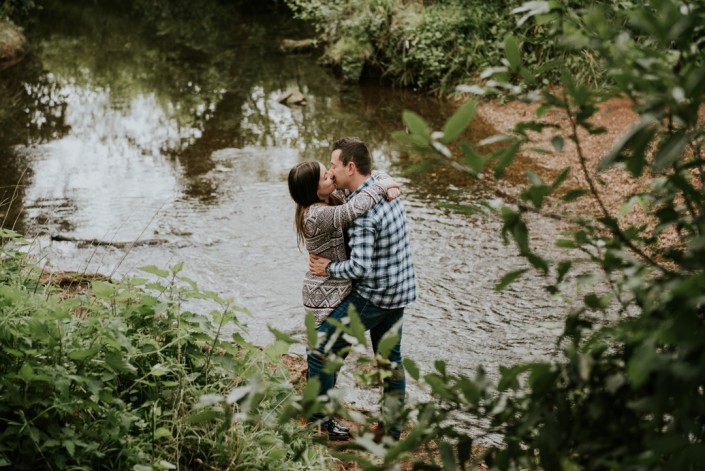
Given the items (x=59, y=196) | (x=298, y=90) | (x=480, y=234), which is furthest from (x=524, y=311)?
(x=298, y=90)

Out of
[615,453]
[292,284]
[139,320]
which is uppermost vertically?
[615,453]

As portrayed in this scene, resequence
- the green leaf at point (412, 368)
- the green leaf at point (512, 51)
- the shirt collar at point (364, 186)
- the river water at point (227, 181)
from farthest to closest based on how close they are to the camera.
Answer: the river water at point (227, 181), the shirt collar at point (364, 186), the green leaf at point (412, 368), the green leaf at point (512, 51)

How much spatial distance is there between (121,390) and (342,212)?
145 cm

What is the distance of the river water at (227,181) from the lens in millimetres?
6453

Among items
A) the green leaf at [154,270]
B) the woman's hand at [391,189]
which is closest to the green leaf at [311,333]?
the green leaf at [154,270]

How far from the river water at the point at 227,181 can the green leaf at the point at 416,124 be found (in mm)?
556

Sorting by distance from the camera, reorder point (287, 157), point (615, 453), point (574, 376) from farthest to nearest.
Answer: point (287, 157) → point (574, 376) → point (615, 453)

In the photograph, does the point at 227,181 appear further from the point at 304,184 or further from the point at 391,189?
the point at 391,189

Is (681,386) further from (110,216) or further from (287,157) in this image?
(287,157)

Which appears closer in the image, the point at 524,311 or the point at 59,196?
the point at 524,311

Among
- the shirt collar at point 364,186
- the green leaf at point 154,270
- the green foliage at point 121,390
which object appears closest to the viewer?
the green foliage at point 121,390

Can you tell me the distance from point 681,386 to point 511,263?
6131mm

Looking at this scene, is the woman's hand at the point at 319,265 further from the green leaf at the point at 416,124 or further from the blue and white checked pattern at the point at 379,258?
the green leaf at the point at 416,124

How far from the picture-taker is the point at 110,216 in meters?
8.82
